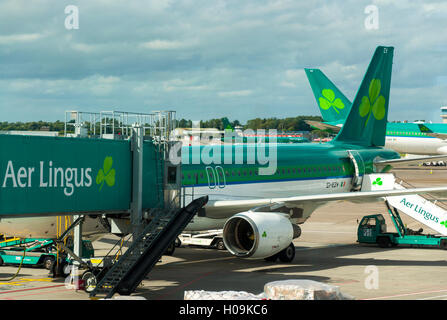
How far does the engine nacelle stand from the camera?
22000mm

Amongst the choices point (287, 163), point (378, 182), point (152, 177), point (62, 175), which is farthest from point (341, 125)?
point (62, 175)

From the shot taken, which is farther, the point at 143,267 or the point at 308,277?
the point at 308,277

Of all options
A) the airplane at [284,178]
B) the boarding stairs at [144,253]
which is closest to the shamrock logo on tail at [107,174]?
the boarding stairs at [144,253]

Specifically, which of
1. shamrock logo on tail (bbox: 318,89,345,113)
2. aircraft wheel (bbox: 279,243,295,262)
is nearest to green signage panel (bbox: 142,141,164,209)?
aircraft wheel (bbox: 279,243,295,262)

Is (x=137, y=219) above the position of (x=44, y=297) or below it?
above

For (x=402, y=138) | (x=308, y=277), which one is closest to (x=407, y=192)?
(x=308, y=277)

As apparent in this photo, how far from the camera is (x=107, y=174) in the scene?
1888cm

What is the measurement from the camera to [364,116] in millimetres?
35938

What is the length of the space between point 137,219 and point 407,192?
995 cm

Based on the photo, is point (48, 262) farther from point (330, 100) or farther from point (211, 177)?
point (330, 100)

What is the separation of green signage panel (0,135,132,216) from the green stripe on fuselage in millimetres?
5574

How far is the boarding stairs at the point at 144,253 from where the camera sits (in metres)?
17.8

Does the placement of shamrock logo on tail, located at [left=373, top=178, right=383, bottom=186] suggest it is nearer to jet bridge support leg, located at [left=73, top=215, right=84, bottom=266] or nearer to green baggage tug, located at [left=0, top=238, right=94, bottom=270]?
green baggage tug, located at [left=0, top=238, right=94, bottom=270]

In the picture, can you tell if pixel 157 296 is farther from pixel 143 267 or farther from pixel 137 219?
pixel 137 219
